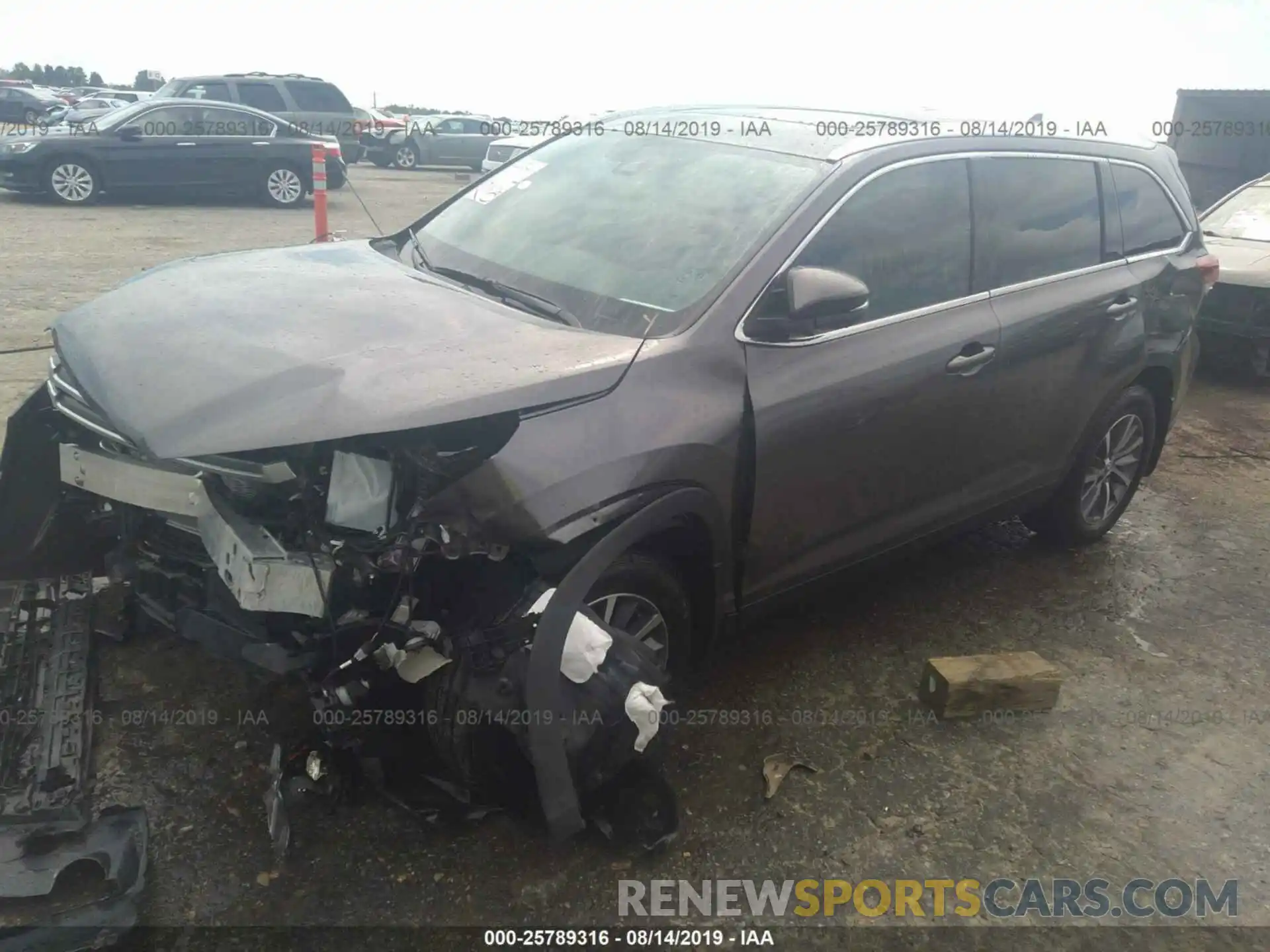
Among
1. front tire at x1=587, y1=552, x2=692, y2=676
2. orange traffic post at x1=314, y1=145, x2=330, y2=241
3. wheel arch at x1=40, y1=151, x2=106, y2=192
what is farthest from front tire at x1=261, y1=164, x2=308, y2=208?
front tire at x1=587, y1=552, x2=692, y2=676

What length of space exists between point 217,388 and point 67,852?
3.68 ft

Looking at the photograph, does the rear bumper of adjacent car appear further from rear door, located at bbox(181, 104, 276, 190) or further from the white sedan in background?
rear door, located at bbox(181, 104, 276, 190)

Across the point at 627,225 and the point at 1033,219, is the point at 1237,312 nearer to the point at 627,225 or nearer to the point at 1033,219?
the point at 1033,219

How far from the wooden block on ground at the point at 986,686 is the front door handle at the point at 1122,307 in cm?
150

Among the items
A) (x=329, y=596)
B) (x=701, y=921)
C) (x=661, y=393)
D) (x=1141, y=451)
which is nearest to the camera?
(x=329, y=596)

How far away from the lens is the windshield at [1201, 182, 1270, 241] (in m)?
8.27

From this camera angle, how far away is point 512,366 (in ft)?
7.98

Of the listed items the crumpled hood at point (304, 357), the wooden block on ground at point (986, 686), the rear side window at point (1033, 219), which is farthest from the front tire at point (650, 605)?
the rear side window at point (1033, 219)

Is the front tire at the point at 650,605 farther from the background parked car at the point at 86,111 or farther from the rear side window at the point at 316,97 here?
the rear side window at the point at 316,97

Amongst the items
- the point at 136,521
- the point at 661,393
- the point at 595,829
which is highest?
the point at 661,393

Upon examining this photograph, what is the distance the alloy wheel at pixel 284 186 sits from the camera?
44.5 ft

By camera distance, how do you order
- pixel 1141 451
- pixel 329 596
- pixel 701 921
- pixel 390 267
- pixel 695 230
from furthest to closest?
pixel 1141 451 → pixel 390 267 → pixel 695 230 → pixel 701 921 → pixel 329 596

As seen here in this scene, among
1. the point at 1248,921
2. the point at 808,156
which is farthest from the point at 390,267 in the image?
the point at 1248,921

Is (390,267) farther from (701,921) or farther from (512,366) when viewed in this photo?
(701,921)
